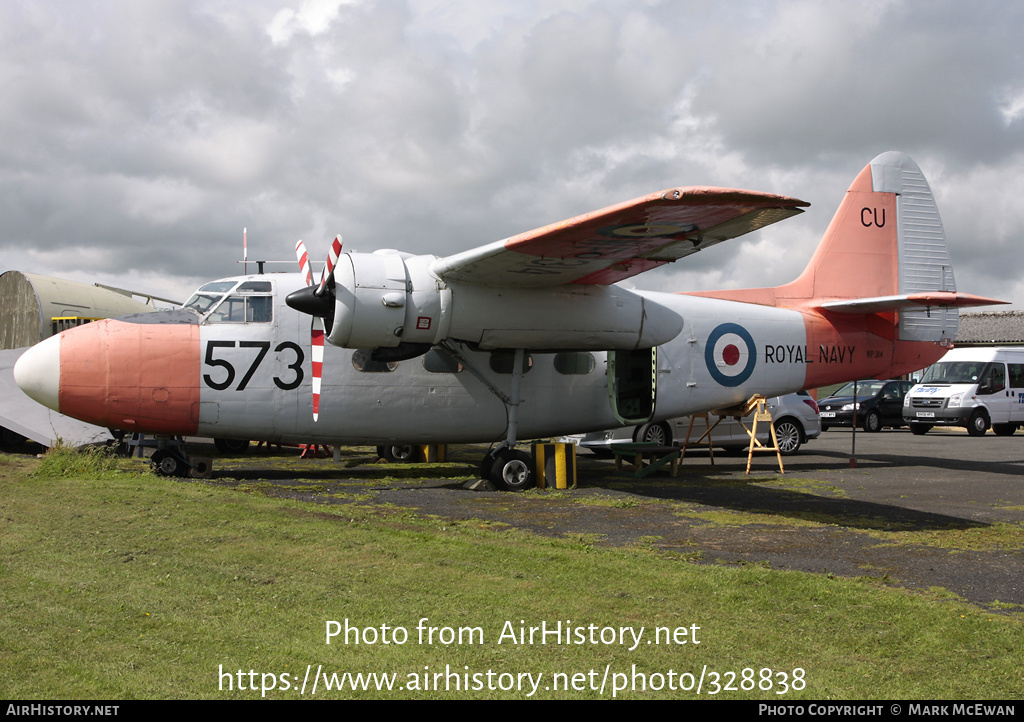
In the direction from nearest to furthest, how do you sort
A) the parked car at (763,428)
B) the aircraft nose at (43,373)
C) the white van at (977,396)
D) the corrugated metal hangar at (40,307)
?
the aircraft nose at (43,373), the parked car at (763,428), the corrugated metal hangar at (40,307), the white van at (977,396)

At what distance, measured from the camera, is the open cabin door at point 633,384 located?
12.7 m

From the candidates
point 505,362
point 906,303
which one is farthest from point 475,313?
point 906,303

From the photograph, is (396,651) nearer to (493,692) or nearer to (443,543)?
(493,692)

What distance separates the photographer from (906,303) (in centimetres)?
1320

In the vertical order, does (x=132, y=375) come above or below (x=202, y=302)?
below

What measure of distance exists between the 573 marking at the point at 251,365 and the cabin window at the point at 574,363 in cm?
397

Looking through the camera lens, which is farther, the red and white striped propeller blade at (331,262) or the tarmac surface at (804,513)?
the red and white striped propeller blade at (331,262)

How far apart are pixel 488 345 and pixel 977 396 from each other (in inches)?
821

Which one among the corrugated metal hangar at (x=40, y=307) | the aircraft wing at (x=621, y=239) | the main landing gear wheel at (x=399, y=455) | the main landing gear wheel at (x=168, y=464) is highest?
the corrugated metal hangar at (x=40, y=307)

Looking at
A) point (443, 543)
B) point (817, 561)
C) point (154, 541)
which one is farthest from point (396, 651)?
point (817, 561)

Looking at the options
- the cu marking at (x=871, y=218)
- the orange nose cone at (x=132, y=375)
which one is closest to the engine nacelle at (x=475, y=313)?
the orange nose cone at (x=132, y=375)

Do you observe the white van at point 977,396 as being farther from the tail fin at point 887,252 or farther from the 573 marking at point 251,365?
the 573 marking at point 251,365

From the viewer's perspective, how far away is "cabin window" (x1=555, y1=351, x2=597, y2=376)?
40.9 ft

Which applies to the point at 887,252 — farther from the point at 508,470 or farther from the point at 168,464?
the point at 168,464
